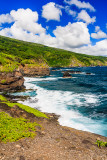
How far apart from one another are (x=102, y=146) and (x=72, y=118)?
986 centimetres

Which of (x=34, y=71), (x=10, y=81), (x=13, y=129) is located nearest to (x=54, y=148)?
(x=13, y=129)

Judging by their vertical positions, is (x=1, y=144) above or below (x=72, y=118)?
above

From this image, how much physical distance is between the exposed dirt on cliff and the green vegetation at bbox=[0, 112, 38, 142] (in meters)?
0.67

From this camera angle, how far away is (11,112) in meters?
19.5

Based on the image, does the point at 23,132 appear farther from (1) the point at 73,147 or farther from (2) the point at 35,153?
(1) the point at 73,147

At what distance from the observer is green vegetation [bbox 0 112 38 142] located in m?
13.1

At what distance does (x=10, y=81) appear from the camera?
45.7m

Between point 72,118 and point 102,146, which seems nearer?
point 102,146

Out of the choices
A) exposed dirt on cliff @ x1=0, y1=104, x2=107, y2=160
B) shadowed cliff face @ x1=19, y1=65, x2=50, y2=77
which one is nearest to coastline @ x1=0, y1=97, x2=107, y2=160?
exposed dirt on cliff @ x1=0, y1=104, x2=107, y2=160

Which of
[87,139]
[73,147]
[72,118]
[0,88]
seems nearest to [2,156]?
[73,147]

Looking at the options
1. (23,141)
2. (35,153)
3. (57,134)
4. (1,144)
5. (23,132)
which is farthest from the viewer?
(57,134)

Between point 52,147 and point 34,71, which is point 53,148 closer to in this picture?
point 52,147

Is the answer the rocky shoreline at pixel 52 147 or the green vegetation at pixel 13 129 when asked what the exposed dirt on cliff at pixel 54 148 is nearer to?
the rocky shoreline at pixel 52 147

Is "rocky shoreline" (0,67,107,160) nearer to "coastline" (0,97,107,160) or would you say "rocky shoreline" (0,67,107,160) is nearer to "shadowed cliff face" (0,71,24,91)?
"coastline" (0,97,107,160)
